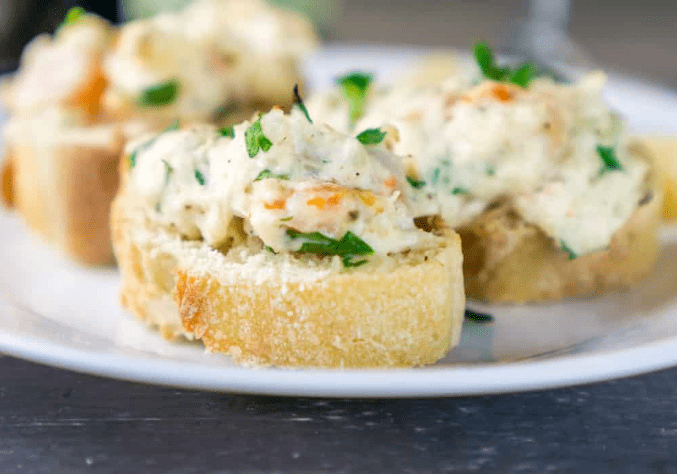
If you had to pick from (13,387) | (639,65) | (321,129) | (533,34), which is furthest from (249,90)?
(639,65)

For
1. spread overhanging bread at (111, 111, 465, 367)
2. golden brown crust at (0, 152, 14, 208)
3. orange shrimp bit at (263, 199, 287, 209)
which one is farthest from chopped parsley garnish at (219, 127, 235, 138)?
golden brown crust at (0, 152, 14, 208)

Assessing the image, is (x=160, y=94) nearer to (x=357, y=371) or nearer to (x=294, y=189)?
(x=294, y=189)

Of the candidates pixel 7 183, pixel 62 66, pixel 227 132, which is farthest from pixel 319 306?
pixel 7 183

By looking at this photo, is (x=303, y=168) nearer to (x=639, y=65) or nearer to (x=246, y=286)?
(x=246, y=286)

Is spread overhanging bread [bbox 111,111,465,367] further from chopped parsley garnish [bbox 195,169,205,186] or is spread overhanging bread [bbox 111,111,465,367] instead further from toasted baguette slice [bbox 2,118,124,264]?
toasted baguette slice [bbox 2,118,124,264]

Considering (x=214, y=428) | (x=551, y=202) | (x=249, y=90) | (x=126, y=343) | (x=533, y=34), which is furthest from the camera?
(x=533, y=34)

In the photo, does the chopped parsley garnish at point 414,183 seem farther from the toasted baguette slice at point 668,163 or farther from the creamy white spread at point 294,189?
the toasted baguette slice at point 668,163

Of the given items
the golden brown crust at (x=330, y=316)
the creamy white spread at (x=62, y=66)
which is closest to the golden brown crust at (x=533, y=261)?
the golden brown crust at (x=330, y=316)
